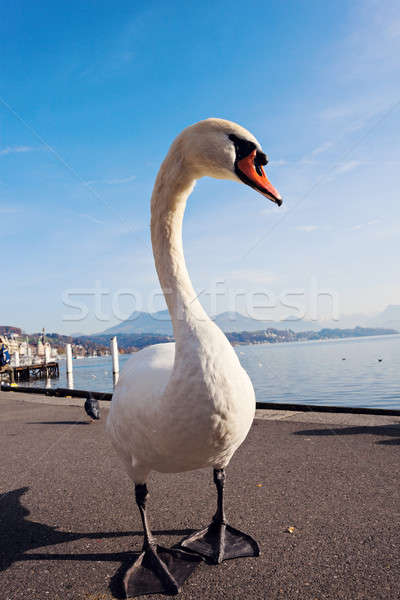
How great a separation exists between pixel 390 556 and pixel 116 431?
7.13 feet

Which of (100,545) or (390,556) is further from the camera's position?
(100,545)

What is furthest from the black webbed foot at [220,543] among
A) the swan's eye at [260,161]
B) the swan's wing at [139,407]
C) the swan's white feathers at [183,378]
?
the swan's eye at [260,161]

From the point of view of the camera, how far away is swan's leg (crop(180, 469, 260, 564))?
3.17 metres

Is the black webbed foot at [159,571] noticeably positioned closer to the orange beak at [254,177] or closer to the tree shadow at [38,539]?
the tree shadow at [38,539]

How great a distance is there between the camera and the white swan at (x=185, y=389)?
2625 millimetres

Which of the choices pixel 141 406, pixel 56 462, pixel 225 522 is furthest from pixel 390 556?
pixel 56 462

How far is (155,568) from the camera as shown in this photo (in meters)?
3.02

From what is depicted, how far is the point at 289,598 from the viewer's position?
103 inches

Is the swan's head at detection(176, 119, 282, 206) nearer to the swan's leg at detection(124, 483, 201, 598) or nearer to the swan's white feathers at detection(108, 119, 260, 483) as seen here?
the swan's white feathers at detection(108, 119, 260, 483)

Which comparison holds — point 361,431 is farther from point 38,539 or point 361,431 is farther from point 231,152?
point 231,152

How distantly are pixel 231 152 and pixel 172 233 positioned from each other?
0.74 metres

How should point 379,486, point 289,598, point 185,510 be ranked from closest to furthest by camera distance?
1. point 289,598
2. point 185,510
3. point 379,486

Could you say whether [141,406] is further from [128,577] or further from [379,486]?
[379,486]

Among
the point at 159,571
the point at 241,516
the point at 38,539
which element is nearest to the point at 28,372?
the point at 38,539
